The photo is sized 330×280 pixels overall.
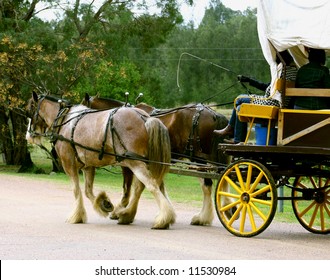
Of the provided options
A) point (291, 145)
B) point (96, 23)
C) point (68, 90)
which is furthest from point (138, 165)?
point (96, 23)

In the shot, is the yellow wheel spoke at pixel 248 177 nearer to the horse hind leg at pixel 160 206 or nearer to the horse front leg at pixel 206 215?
the horse hind leg at pixel 160 206

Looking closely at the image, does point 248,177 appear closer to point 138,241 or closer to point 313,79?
point 313,79

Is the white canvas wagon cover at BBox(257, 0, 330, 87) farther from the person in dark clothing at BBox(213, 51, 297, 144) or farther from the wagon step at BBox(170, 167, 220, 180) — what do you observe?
the wagon step at BBox(170, 167, 220, 180)

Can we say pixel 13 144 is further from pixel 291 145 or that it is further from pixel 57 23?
pixel 291 145

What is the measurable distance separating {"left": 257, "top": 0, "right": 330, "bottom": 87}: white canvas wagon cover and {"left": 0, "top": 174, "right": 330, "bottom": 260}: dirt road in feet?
7.55

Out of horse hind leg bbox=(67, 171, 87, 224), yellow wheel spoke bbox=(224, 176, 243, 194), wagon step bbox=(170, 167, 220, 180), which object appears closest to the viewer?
yellow wheel spoke bbox=(224, 176, 243, 194)

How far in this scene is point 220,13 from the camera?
81250mm

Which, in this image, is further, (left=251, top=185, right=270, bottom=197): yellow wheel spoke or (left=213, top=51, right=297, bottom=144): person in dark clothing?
(left=213, top=51, right=297, bottom=144): person in dark clothing

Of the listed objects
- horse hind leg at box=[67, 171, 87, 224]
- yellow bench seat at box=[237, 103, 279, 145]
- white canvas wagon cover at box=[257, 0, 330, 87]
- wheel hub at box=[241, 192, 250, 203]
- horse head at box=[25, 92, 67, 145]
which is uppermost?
white canvas wagon cover at box=[257, 0, 330, 87]

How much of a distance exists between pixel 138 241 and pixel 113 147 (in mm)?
2332

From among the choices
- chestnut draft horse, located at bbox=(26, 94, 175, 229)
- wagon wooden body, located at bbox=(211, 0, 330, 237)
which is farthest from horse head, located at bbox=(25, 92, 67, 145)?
wagon wooden body, located at bbox=(211, 0, 330, 237)

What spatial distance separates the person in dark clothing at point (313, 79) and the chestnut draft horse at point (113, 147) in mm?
2566

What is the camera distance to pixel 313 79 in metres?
11.0

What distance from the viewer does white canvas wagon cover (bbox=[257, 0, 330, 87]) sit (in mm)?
10672
